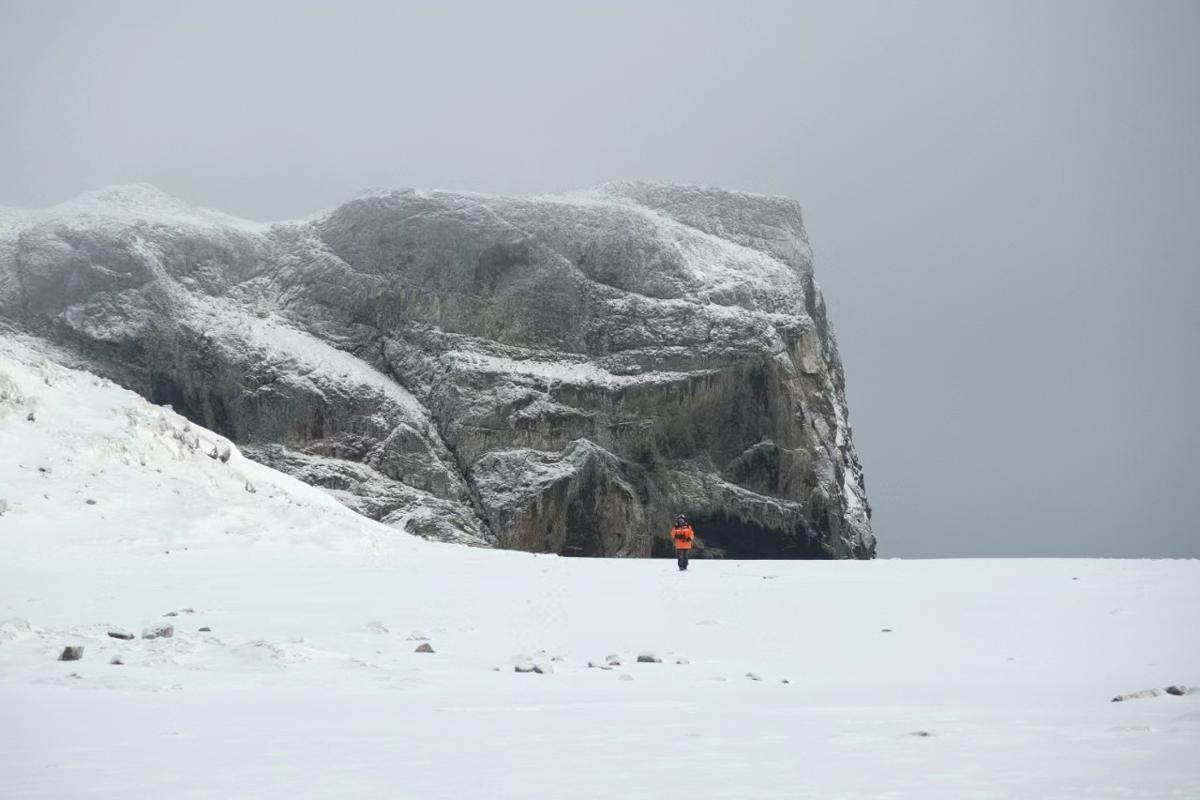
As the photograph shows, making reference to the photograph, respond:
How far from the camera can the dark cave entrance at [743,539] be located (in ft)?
230

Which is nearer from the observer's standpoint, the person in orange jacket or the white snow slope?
the white snow slope

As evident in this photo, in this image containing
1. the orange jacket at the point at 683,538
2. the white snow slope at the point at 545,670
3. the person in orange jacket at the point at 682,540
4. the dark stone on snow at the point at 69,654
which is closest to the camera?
the white snow slope at the point at 545,670

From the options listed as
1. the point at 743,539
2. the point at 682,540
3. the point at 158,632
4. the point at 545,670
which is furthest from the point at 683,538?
the point at 743,539

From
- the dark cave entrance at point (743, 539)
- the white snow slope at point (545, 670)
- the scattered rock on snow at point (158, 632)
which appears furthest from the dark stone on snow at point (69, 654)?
the dark cave entrance at point (743, 539)

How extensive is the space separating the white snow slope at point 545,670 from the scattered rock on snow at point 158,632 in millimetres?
235

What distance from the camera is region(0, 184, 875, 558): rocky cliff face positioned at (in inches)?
2729

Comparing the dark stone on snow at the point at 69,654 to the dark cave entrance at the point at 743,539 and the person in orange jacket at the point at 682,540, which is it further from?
the dark cave entrance at the point at 743,539

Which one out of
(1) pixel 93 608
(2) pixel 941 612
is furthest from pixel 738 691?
(1) pixel 93 608

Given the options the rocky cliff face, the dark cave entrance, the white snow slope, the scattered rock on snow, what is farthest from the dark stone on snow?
the dark cave entrance

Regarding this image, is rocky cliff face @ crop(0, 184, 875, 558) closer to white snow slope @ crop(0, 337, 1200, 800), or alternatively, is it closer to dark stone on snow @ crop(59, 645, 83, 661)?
white snow slope @ crop(0, 337, 1200, 800)

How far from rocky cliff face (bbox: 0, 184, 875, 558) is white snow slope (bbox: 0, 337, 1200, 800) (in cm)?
4722

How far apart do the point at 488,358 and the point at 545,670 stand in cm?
6561

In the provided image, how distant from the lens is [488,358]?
75.0 meters

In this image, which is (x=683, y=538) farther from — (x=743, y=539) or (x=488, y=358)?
(x=488, y=358)
